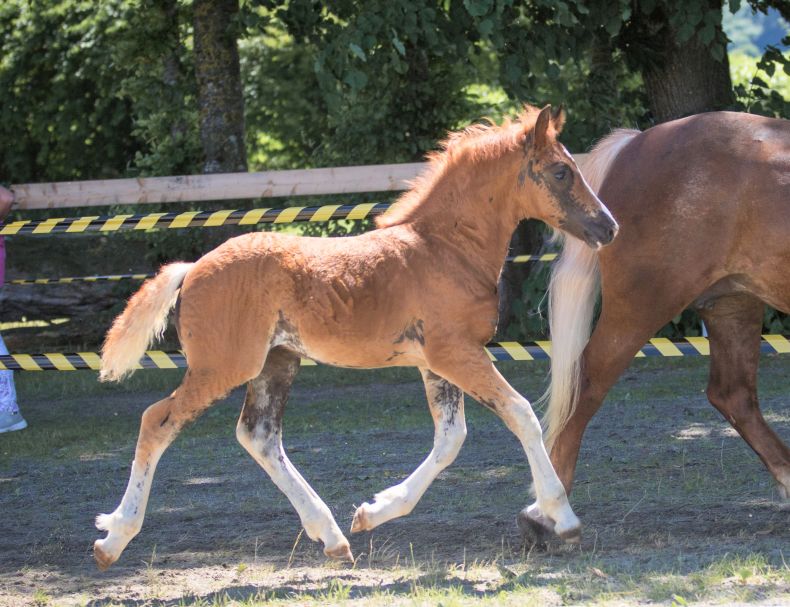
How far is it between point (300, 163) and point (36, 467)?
9.28m

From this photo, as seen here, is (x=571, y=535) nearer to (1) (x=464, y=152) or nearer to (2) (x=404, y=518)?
(2) (x=404, y=518)

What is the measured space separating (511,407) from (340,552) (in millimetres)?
889

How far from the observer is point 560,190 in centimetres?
429

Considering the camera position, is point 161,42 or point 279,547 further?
point 161,42

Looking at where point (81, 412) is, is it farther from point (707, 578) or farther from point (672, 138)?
point (707, 578)

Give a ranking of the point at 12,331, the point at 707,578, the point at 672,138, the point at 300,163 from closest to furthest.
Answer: the point at 707,578 < the point at 672,138 < the point at 12,331 < the point at 300,163

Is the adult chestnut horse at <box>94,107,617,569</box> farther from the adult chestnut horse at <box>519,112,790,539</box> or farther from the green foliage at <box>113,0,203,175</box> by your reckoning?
the green foliage at <box>113,0,203,175</box>

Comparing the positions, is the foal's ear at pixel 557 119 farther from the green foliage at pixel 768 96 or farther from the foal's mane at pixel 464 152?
the green foliage at pixel 768 96

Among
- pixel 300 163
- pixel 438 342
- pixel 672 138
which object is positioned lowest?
pixel 300 163

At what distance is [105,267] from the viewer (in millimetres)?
12578

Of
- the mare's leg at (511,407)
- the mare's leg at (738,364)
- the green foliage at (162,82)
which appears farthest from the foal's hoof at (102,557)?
the green foliage at (162,82)

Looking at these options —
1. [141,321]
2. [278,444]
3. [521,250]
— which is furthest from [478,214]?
[521,250]

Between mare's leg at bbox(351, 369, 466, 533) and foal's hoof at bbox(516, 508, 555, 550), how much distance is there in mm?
384

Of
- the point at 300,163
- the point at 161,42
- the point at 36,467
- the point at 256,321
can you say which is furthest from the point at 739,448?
the point at 300,163
